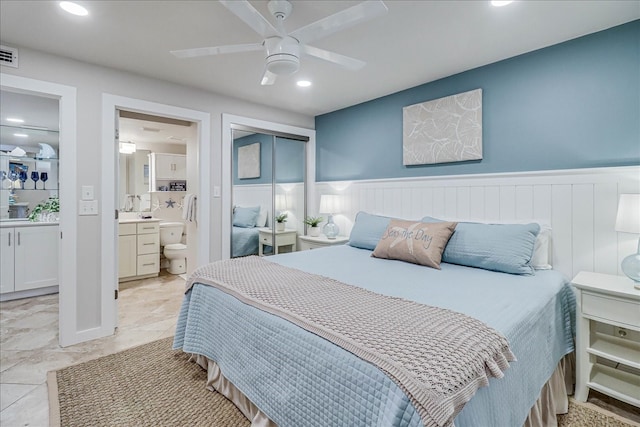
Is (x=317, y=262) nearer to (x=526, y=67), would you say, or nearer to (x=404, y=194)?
(x=404, y=194)

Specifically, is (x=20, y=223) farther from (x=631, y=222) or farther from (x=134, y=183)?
(x=631, y=222)

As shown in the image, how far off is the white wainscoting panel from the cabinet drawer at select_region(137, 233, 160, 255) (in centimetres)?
363

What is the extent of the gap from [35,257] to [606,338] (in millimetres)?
5655

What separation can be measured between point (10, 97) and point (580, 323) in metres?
5.58

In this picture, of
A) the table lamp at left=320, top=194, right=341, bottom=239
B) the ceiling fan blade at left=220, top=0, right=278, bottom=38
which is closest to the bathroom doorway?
the table lamp at left=320, top=194, right=341, bottom=239

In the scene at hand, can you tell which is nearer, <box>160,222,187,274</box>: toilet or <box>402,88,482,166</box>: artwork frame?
<box>402,88,482,166</box>: artwork frame

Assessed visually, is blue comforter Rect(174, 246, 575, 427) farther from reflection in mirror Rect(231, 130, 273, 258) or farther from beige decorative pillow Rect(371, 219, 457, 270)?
reflection in mirror Rect(231, 130, 273, 258)

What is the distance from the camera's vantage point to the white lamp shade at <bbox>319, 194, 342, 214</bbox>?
159 inches

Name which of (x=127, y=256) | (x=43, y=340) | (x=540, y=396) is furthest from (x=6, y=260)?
(x=540, y=396)

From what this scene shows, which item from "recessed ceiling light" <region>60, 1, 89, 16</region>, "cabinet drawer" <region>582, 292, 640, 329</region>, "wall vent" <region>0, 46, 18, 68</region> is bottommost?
"cabinet drawer" <region>582, 292, 640, 329</region>

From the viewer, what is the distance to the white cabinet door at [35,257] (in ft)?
12.1

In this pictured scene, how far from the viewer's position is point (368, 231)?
10.0ft

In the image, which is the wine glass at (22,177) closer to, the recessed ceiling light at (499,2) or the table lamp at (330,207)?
the table lamp at (330,207)

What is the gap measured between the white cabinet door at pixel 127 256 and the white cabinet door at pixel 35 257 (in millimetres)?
697
